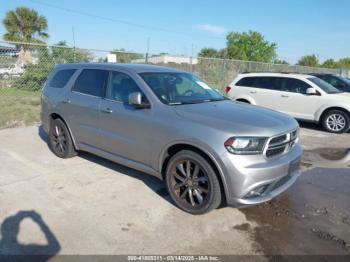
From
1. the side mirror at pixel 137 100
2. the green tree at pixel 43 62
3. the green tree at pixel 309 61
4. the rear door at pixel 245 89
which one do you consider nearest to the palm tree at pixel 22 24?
A: the green tree at pixel 43 62

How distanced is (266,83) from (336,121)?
233cm

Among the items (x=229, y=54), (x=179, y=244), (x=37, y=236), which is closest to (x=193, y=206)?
(x=179, y=244)

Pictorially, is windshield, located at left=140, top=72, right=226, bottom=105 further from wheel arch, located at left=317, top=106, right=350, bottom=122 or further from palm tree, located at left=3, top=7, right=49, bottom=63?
palm tree, located at left=3, top=7, right=49, bottom=63

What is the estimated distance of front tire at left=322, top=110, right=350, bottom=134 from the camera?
947 cm

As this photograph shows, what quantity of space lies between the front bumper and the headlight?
0.15ft

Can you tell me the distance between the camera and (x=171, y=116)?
4172 mm

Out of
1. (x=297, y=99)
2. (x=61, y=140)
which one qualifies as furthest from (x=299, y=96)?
(x=61, y=140)

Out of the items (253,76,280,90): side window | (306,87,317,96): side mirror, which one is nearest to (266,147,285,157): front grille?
(306,87,317,96): side mirror

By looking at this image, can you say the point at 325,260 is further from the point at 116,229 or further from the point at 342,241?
the point at 116,229

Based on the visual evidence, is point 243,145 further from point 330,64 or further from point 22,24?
point 330,64

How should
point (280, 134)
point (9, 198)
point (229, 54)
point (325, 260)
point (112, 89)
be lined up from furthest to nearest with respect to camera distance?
point (229, 54) → point (112, 89) → point (9, 198) → point (280, 134) → point (325, 260)

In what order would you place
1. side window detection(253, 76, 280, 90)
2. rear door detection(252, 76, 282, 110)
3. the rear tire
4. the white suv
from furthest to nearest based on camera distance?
side window detection(253, 76, 280, 90)
rear door detection(252, 76, 282, 110)
the white suv
the rear tire

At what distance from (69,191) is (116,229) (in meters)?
1.30

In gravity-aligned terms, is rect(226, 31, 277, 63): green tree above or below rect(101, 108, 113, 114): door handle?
above
